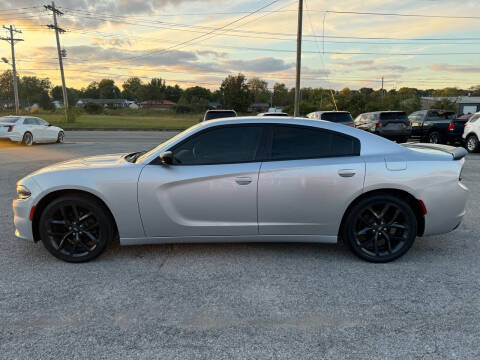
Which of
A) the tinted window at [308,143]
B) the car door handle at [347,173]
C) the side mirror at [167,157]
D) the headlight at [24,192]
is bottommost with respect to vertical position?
the headlight at [24,192]

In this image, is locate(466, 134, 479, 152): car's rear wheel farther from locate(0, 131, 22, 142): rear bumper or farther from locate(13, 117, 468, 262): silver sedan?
locate(0, 131, 22, 142): rear bumper

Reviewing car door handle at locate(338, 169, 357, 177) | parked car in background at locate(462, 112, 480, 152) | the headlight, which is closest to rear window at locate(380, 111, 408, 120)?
parked car in background at locate(462, 112, 480, 152)

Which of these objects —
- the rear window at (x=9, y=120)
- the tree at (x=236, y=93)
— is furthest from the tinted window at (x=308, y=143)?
the tree at (x=236, y=93)

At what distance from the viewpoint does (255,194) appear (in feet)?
11.4

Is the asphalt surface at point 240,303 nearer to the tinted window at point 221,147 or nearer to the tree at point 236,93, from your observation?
the tinted window at point 221,147

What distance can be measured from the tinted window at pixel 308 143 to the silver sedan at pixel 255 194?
11mm

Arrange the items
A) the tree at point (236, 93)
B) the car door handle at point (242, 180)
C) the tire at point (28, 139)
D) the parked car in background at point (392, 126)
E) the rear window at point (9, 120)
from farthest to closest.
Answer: the tree at point (236, 93)
the parked car in background at point (392, 126)
the tire at point (28, 139)
the rear window at point (9, 120)
the car door handle at point (242, 180)

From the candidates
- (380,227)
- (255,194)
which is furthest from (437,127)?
(255,194)

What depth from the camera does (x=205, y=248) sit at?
4.02 meters

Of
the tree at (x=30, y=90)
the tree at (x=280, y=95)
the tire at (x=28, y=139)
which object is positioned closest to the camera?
the tire at (x=28, y=139)

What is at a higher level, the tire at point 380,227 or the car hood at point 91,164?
the car hood at point 91,164

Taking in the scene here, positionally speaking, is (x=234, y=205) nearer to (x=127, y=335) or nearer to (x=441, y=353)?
(x=127, y=335)

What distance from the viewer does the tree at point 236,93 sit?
276 feet

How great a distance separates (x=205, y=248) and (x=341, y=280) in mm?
1569
